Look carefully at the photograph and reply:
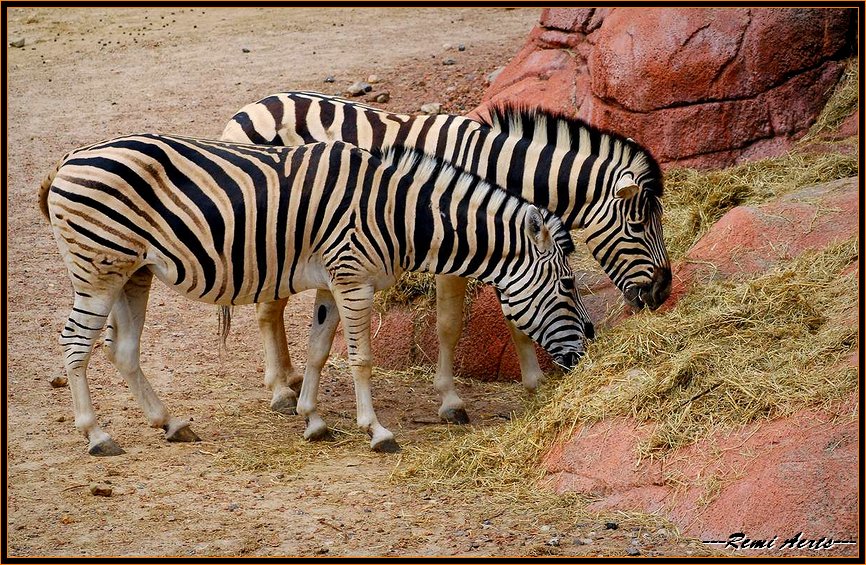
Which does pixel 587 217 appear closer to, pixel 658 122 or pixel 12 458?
pixel 658 122

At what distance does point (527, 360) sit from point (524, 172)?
143cm

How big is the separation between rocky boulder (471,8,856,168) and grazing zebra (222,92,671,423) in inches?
71.9

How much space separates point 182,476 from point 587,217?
344 cm

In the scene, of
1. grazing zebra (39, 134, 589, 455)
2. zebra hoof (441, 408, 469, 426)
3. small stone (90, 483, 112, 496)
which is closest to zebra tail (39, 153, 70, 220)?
grazing zebra (39, 134, 589, 455)

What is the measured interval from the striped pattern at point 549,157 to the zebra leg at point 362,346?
1409 mm

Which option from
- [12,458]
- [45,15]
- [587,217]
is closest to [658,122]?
[587,217]

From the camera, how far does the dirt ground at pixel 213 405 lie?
18.2 feet

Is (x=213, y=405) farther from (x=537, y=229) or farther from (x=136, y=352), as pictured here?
(x=537, y=229)

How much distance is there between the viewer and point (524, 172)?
7773 mm

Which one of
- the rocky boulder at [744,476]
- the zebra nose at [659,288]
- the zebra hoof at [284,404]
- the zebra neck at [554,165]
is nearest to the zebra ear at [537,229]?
the zebra neck at [554,165]

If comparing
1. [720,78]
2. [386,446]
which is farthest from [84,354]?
[720,78]

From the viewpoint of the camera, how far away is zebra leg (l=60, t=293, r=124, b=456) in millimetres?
6773

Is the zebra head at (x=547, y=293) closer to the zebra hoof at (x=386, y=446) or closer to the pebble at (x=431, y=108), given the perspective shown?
the zebra hoof at (x=386, y=446)
